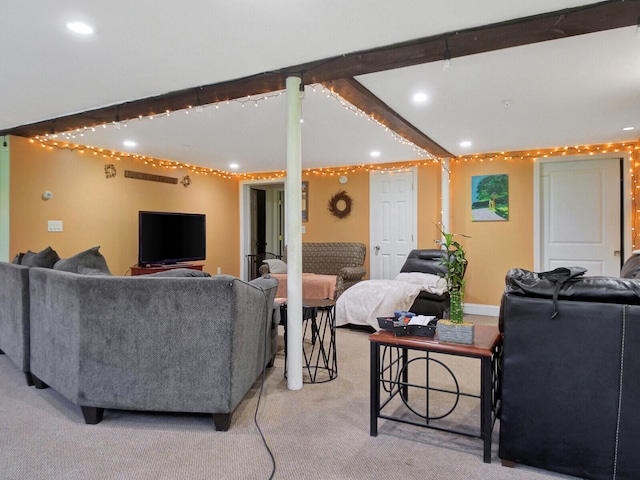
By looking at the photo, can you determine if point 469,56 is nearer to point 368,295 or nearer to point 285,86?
point 285,86

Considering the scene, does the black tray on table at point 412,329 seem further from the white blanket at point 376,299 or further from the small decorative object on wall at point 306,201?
the small decorative object on wall at point 306,201

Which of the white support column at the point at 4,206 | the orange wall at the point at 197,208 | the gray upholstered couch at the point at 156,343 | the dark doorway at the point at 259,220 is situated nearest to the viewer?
the gray upholstered couch at the point at 156,343

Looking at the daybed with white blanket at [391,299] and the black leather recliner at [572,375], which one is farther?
the daybed with white blanket at [391,299]

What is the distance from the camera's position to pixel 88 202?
17.7 ft

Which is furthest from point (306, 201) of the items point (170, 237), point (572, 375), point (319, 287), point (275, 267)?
point (572, 375)

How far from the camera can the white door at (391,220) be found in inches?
255

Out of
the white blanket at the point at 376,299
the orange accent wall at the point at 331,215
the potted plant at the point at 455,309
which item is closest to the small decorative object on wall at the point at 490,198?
the white blanket at the point at 376,299

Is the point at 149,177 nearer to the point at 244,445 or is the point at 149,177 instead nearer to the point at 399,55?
the point at 399,55

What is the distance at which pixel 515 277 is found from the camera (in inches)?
79.0

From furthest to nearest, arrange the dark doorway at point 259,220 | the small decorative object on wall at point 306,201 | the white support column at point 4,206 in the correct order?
the dark doorway at point 259,220
the small decorative object on wall at point 306,201
the white support column at point 4,206

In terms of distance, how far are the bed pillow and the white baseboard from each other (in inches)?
43.2

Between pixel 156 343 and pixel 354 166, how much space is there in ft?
16.7

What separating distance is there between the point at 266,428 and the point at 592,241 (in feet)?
16.4

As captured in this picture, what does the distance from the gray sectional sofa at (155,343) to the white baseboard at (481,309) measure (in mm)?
4431
